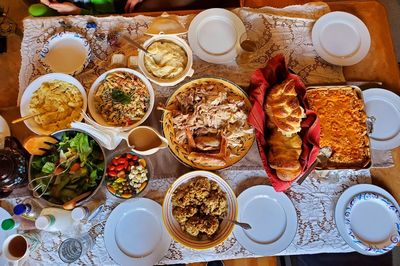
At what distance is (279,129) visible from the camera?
1.29m

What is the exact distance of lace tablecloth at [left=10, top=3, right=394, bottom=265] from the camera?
136 centimetres

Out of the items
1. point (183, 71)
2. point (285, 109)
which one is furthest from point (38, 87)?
point (285, 109)

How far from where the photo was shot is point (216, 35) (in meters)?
1.60

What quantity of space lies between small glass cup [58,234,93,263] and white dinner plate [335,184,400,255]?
3.36ft

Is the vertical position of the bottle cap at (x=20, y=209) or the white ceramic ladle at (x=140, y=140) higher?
the white ceramic ladle at (x=140, y=140)

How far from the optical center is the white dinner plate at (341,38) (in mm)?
1589

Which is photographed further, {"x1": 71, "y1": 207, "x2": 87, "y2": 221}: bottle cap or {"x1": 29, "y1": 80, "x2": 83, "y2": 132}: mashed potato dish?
{"x1": 29, "y1": 80, "x2": 83, "y2": 132}: mashed potato dish

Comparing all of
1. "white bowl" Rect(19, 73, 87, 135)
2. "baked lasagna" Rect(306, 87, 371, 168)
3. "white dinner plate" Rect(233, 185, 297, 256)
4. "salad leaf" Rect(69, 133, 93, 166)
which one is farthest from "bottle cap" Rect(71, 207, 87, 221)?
"baked lasagna" Rect(306, 87, 371, 168)

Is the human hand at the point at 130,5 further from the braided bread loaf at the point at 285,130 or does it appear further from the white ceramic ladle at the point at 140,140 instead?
the braided bread loaf at the point at 285,130

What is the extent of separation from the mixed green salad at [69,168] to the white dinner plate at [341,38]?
44.7 inches

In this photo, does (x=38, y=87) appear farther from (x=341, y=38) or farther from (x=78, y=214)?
(x=341, y=38)

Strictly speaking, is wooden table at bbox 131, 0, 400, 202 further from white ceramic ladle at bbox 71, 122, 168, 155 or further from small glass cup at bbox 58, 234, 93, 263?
small glass cup at bbox 58, 234, 93, 263

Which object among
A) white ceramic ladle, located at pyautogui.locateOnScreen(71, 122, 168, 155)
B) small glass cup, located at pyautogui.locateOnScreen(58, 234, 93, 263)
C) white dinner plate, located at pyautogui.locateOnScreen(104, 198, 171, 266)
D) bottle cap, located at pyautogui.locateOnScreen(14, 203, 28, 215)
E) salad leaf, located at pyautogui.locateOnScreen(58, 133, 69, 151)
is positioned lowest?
small glass cup, located at pyautogui.locateOnScreen(58, 234, 93, 263)

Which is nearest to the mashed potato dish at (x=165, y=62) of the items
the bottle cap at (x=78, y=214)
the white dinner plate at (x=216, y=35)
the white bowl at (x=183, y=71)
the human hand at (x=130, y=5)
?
the white bowl at (x=183, y=71)
